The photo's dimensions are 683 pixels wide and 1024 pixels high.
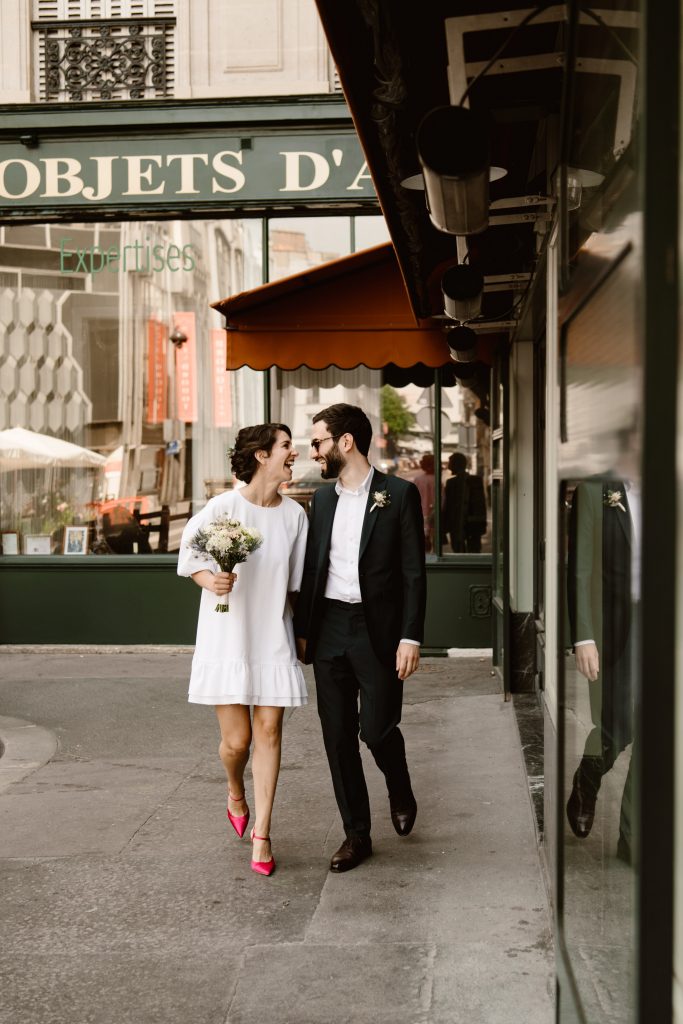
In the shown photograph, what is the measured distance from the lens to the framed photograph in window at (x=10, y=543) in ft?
36.7

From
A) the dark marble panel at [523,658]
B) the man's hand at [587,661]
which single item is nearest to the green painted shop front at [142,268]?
the dark marble panel at [523,658]

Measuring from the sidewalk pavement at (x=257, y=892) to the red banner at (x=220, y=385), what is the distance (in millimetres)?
3871

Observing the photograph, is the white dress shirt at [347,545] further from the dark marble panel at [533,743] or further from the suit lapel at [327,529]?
the dark marble panel at [533,743]

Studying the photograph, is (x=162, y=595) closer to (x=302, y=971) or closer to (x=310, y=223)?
(x=310, y=223)

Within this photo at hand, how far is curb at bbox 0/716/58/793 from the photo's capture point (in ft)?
22.3

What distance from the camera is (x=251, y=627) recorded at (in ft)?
16.9

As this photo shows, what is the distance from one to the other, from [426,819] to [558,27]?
359 cm

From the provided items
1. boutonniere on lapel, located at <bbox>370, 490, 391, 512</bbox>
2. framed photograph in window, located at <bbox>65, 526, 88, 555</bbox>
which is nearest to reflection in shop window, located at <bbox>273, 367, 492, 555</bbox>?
framed photograph in window, located at <bbox>65, 526, 88, 555</bbox>

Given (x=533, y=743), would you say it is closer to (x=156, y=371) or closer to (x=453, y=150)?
(x=453, y=150)

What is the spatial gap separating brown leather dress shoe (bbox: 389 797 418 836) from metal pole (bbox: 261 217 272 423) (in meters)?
5.86

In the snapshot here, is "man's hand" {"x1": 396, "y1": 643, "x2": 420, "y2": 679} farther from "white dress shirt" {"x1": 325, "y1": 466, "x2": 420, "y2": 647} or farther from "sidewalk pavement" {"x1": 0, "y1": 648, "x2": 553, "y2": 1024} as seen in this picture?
"sidewalk pavement" {"x1": 0, "y1": 648, "x2": 553, "y2": 1024}

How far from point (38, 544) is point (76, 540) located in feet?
1.27

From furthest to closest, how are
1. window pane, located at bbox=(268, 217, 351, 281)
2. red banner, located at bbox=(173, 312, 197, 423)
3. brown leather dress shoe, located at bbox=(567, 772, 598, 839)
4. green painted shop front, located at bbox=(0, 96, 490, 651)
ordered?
red banner, located at bbox=(173, 312, 197, 423)
window pane, located at bbox=(268, 217, 351, 281)
green painted shop front, located at bbox=(0, 96, 490, 651)
brown leather dress shoe, located at bbox=(567, 772, 598, 839)

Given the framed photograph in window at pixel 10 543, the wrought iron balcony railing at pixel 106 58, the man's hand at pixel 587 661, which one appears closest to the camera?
the man's hand at pixel 587 661
